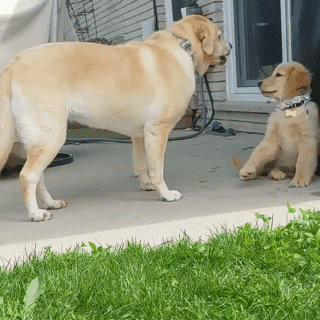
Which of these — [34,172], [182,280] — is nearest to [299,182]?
[182,280]

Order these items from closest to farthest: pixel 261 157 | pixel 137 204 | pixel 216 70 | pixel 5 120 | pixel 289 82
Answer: pixel 5 120, pixel 137 204, pixel 289 82, pixel 261 157, pixel 216 70

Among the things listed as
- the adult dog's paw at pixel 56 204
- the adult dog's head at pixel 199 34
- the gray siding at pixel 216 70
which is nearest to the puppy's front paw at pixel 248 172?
the adult dog's head at pixel 199 34

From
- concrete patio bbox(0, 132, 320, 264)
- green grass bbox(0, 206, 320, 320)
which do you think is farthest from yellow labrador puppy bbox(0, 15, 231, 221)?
green grass bbox(0, 206, 320, 320)

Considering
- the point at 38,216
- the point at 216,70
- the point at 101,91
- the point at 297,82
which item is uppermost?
the point at 101,91

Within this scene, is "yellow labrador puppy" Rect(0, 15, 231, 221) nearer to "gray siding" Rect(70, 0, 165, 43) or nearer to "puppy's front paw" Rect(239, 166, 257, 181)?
"puppy's front paw" Rect(239, 166, 257, 181)

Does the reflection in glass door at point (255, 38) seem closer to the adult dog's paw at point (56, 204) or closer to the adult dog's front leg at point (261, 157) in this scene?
the adult dog's front leg at point (261, 157)

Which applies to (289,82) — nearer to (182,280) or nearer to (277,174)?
(277,174)

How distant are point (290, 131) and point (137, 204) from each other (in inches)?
40.0

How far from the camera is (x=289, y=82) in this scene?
3.00m

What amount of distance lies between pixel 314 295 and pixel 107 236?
0.97 m

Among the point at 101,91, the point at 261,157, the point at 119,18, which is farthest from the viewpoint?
the point at 119,18

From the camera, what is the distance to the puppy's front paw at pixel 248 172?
3.07 metres

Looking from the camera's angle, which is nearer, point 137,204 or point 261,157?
point 137,204

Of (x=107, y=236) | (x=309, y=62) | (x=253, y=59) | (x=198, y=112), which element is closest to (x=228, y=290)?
(x=107, y=236)
